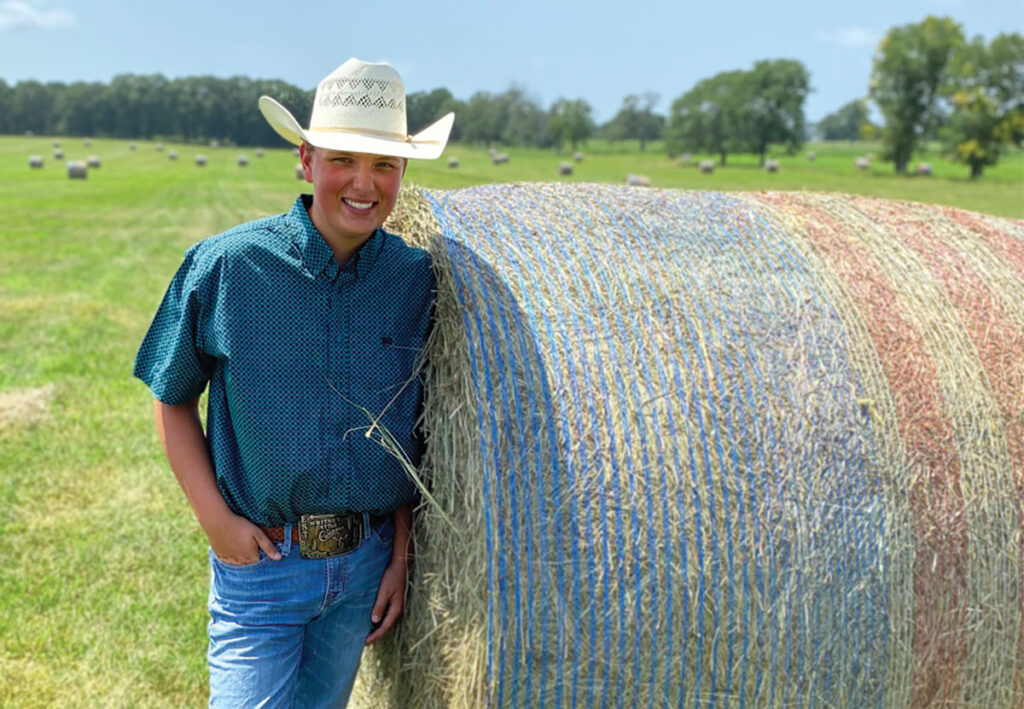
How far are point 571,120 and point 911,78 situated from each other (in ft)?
81.0

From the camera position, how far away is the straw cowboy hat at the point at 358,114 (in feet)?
7.38

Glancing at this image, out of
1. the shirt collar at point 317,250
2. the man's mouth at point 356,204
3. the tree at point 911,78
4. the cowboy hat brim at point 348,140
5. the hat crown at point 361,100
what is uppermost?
the tree at point 911,78

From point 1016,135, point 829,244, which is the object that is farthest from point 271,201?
point 1016,135

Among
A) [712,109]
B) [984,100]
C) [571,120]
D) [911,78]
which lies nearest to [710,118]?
[712,109]

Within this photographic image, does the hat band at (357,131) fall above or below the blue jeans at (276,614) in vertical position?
above

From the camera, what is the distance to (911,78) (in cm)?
5378

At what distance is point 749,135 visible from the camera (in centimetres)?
7094

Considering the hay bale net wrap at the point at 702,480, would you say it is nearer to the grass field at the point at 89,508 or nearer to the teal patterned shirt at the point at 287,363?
the teal patterned shirt at the point at 287,363

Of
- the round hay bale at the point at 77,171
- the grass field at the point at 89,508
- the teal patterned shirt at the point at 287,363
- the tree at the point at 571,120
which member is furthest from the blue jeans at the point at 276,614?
the tree at the point at 571,120

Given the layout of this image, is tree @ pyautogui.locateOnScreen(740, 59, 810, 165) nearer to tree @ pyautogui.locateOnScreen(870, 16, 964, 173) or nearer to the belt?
tree @ pyautogui.locateOnScreen(870, 16, 964, 173)

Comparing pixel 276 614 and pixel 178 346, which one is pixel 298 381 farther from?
pixel 276 614

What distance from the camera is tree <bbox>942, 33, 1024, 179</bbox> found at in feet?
153

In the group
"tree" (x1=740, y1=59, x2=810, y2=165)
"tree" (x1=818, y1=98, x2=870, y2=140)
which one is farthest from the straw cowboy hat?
"tree" (x1=818, y1=98, x2=870, y2=140)

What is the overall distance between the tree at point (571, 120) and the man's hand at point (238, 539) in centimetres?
6336
